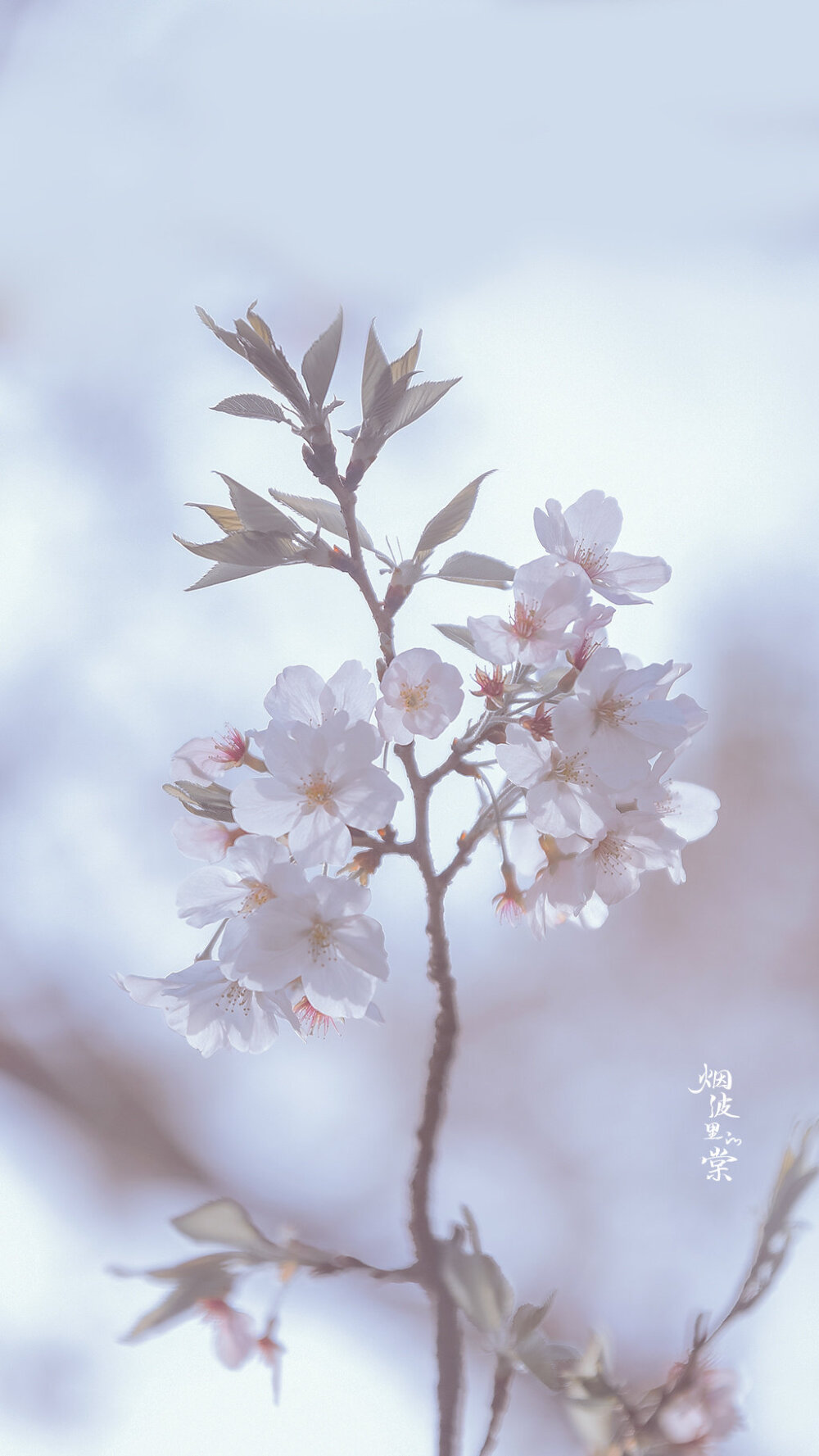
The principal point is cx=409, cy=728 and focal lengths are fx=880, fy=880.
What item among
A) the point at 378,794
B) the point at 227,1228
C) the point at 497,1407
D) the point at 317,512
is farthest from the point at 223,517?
the point at 497,1407

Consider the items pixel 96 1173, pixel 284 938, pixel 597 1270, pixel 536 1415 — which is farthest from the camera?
pixel 96 1173

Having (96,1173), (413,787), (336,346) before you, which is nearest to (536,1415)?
(96,1173)

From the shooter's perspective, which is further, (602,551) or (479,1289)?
(602,551)

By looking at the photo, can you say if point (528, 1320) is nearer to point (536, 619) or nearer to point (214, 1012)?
point (214, 1012)

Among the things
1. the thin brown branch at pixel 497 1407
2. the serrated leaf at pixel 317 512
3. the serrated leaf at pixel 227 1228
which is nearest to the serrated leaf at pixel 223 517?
the serrated leaf at pixel 317 512

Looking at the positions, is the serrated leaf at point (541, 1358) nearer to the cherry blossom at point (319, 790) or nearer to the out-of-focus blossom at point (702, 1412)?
the out-of-focus blossom at point (702, 1412)

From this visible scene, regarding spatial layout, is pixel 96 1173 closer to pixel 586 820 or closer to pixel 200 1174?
pixel 200 1174

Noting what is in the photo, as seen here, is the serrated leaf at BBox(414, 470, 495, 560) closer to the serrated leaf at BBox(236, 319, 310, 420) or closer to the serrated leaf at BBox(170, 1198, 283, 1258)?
the serrated leaf at BBox(236, 319, 310, 420)
